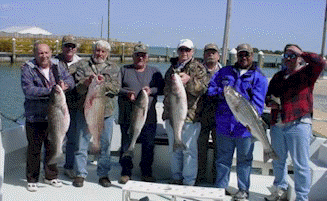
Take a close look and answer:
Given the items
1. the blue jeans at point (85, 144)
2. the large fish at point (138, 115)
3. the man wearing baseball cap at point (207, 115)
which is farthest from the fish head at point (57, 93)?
the man wearing baseball cap at point (207, 115)

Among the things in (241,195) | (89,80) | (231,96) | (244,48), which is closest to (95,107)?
(89,80)

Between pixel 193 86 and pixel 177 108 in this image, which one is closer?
pixel 177 108

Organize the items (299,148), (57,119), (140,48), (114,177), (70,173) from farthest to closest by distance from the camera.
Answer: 1. (114,177)
2. (70,173)
3. (140,48)
4. (57,119)
5. (299,148)

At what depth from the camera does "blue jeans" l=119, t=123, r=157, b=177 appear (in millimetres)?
5727

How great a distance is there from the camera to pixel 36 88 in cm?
512

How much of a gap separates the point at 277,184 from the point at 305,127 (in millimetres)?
1031

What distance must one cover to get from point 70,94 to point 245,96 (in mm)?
2424

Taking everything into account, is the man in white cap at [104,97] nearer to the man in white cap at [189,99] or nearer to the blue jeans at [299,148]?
the man in white cap at [189,99]

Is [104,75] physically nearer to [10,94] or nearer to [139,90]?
[139,90]

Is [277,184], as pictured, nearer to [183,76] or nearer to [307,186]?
[307,186]

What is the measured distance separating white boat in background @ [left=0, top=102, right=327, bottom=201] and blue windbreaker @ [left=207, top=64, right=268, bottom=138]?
1039 mm

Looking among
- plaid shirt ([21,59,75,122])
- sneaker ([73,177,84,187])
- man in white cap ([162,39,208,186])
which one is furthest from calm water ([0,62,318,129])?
man in white cap ([162,39,208,186])

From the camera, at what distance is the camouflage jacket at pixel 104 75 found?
5375 millimetres

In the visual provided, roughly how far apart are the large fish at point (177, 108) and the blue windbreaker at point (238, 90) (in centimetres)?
43
